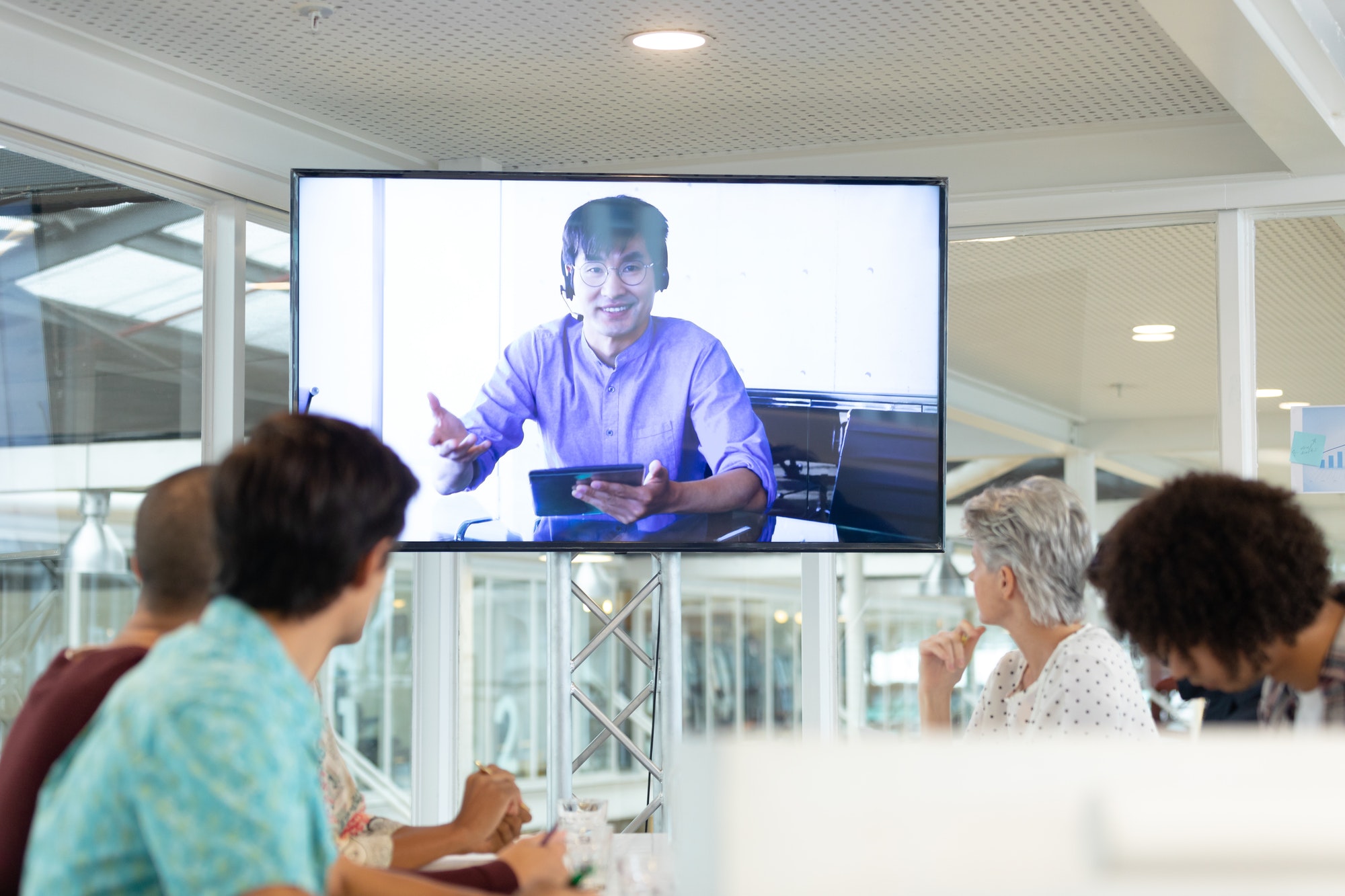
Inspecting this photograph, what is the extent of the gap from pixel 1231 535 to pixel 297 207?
7.83 ft

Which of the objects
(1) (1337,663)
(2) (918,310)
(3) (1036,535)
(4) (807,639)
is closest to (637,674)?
(4) (807,639)

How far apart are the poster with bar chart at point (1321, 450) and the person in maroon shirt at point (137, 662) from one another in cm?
259

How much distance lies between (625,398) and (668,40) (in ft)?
2.75

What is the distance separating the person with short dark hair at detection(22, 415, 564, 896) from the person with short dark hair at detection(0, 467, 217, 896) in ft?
0.62

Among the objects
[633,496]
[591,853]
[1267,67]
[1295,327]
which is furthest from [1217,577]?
[1295,327]

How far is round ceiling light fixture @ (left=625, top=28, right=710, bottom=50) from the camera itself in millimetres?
3066

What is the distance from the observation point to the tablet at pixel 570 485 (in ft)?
10.6

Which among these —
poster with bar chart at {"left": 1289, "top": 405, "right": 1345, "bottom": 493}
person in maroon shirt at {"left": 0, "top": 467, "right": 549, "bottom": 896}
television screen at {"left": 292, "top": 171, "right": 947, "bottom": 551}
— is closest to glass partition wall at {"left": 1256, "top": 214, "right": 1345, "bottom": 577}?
poster with bar chart at {"left": 1289, "top": 405, "right": 1345, "bottom": 493}

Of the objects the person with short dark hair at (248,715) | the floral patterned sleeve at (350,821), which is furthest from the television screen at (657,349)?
the person with short dark hair at (248,715)

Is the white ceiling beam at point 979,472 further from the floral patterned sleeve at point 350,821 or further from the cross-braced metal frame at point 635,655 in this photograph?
the floral patterned sleeve at point 350,821

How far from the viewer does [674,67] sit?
329 centimetres

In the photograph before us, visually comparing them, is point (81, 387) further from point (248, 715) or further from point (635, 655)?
point (248, 715)

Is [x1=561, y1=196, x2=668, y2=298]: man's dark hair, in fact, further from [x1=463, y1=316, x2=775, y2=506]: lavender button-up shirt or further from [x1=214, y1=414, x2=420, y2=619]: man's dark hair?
[x1=214, y1=414, x2=420, y2=619]: man's dark hair

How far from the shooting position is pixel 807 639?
3979 millimetres
